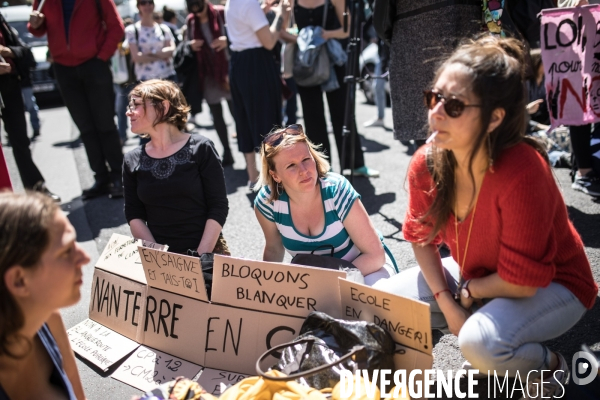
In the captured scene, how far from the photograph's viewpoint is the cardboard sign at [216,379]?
8.50 feet

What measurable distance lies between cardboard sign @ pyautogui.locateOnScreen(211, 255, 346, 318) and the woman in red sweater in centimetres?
51

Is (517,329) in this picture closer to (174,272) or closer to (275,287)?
(275,287)

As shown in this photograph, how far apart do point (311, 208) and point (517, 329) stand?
119 cm

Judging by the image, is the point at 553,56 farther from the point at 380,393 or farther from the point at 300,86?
the point at 380,393

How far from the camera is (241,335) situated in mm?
2695

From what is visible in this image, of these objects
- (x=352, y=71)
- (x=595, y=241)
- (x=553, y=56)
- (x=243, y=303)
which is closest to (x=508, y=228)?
(x=243, y=303)

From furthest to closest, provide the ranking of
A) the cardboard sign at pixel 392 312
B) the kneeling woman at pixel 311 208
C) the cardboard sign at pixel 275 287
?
the kneeling woman at pixel 311 208, the cardboard sign at pixel 275 287, the cardboard sign at pixel 392 312

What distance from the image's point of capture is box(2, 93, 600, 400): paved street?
2.76 metres

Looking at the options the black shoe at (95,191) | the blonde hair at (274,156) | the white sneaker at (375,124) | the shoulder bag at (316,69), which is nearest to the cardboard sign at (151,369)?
the blonde hair at (274,156)

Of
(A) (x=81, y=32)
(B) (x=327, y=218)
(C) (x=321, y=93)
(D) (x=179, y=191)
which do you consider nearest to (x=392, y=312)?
(B) (x=327, y=218)

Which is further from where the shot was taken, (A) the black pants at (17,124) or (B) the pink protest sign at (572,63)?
(A) the black pants at (17,124)

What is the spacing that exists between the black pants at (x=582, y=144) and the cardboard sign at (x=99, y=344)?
333 cm

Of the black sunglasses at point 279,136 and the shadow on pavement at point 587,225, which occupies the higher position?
the black sunglasses at point 279,136

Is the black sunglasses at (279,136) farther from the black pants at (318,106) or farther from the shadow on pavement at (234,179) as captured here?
the shadow on pavement at (234,179)
